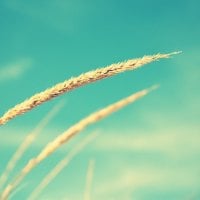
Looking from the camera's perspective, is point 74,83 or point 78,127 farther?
point 74,83

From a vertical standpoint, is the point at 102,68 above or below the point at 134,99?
above

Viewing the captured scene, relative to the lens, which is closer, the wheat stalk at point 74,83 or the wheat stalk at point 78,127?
the wheat stalk at point 78,127

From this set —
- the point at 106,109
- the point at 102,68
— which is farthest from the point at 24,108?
the point at 106,109

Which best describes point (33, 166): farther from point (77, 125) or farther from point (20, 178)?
point (77, 125)

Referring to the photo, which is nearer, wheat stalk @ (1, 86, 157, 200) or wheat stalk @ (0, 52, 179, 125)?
wheat stalk @ (1, 86, 157, 200)

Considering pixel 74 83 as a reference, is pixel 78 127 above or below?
below

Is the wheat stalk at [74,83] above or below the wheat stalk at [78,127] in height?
above

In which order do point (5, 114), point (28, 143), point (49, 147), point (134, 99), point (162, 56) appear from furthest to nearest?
point (5, 114) → point (162, 56) → point (28, 143) → point (49, 147) → point (134, 99)

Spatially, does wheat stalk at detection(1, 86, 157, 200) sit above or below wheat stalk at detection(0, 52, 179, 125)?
below
